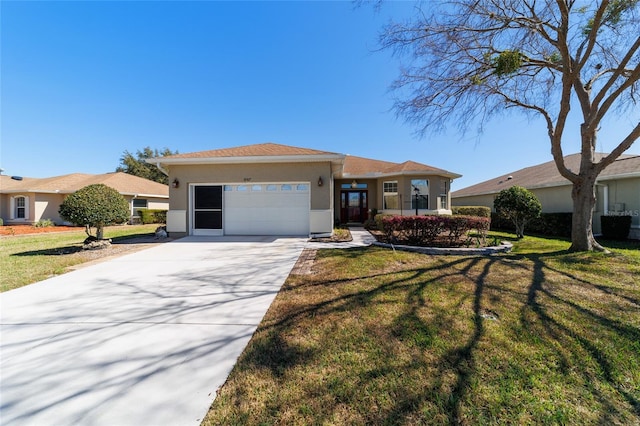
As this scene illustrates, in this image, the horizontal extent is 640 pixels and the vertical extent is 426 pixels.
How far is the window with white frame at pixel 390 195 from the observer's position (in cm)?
1384

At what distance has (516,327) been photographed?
2.80 meters

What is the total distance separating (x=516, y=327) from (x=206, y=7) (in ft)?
41.9

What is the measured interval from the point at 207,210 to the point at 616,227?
17.1m

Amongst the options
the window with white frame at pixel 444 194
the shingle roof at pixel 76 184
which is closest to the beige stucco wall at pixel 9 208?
the shingle roof at pixel 76 184

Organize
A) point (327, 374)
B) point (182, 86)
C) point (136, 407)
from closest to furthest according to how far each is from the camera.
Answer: point (136, 407) → point (327, 374) → point (182, 86)

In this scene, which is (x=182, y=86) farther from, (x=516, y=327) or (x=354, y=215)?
(x=516, y=327)

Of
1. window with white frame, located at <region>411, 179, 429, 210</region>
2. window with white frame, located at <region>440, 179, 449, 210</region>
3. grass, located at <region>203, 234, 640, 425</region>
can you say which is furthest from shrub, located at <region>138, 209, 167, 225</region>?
window with white frame, located at <region>440, 179, 449, 210</region>

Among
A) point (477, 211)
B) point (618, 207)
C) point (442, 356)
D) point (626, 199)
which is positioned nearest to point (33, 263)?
point (442, 356)

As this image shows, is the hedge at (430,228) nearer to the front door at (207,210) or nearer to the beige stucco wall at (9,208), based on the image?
the front door at (207,210)

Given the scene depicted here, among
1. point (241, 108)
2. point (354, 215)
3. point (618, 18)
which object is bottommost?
point (354, 215)

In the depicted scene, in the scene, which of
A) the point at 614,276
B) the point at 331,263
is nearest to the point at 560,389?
the point at 331,263

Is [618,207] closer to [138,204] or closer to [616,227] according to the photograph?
[616,227]

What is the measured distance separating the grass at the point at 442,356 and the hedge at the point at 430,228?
2820mm

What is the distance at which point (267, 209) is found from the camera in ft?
33.3
